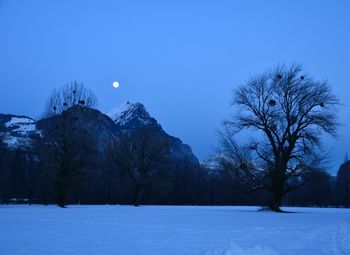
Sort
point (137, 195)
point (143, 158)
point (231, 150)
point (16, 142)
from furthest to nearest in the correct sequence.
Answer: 1. point (16, 142)
2. point (143, 158)
3. point (137, 195)
4. point (231, 150)

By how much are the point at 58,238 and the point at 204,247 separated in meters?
4.69

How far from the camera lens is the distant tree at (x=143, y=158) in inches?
2408

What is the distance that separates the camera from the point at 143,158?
202 ft

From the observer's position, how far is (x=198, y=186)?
9319 centimetres

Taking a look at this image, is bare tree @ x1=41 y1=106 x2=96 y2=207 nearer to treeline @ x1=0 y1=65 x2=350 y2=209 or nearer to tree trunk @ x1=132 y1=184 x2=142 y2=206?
treeline @ x1=0 y1=65 x2=350 y2=209

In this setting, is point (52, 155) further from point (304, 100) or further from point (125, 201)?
point (125, 201)

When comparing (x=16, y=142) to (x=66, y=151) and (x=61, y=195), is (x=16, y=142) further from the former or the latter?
(x=66, y=151)

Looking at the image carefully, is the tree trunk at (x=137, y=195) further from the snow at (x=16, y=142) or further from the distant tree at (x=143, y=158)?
the snow at (x=16, y=142)

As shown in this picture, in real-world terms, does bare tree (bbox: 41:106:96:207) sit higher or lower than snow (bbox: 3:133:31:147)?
lower

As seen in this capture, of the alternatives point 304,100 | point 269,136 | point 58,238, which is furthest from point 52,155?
point 58,238

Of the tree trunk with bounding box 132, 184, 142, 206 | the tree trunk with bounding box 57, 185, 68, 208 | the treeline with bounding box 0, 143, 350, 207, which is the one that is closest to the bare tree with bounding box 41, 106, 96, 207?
the tree trunk with bounding box 57, 185, 68, 208

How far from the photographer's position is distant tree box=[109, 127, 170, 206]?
201 feet

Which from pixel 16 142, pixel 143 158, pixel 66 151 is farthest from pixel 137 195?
pixel 16 142

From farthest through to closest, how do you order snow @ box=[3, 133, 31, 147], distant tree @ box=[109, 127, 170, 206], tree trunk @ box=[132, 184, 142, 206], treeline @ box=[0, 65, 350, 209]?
distant tree @ box=[109, 127, 170, 206] → tree trunk @ box=[132, 184, 142, 206] → snow @ box=[3, 133, 31, 147] → treeline @ box=[0, 65, 350, 209]
